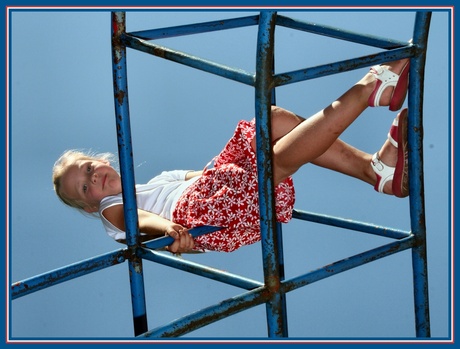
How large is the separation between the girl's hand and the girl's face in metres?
0.34

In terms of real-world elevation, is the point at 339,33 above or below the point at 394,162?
above

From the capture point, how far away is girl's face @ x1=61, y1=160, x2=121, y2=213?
196 cm

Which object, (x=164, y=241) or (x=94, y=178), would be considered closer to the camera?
(x=164, y=241)

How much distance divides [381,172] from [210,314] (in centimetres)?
52

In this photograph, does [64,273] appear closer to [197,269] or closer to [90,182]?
[197,269]

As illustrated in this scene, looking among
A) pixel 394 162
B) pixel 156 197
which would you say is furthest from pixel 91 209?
pixel 394 162

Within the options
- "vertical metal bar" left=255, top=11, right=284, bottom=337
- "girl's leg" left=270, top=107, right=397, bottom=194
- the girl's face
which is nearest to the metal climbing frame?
"vertical metal bar" left=255, top=11, right=284, bottom=337

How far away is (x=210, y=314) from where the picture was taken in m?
1.31

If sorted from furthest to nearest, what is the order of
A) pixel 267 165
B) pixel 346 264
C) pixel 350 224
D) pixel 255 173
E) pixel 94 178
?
pixel 94 178 → pixel 350 224 → pixel 255 173 → pixel 346 264 → pixel 267 165

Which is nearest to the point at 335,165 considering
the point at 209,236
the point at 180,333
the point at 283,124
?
the point at 283,124

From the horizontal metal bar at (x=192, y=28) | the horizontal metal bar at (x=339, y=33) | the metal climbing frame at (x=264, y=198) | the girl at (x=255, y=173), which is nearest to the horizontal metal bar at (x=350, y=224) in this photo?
the metal climbing frame at (x=264, y=198)

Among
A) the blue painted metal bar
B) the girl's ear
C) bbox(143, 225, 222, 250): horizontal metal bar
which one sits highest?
the girl's ear

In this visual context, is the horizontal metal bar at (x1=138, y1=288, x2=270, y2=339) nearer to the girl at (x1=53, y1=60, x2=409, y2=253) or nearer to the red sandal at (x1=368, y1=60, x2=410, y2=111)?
the girl at (x1=53, y1=60, x2=409, y2=253)

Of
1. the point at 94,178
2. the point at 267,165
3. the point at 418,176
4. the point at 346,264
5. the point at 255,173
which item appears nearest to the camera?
the point at 267,165
